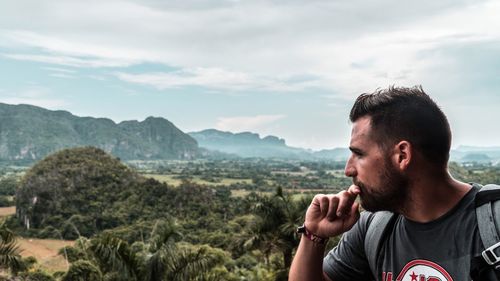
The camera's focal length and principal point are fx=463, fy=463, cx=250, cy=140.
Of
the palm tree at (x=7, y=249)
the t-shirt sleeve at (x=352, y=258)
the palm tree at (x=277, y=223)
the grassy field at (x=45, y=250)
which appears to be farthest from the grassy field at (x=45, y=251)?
the t-shirt sleeve at (x=352, y=258)

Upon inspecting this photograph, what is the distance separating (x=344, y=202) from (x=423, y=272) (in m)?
0.29

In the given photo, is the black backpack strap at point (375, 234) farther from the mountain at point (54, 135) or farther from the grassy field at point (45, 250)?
the mountain at point (54, 135)

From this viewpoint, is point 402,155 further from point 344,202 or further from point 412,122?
point 344,202

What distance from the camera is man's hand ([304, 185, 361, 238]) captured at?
4.60 ft

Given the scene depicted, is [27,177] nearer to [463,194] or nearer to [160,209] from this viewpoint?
[160,209]

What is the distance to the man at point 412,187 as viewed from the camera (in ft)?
3.96

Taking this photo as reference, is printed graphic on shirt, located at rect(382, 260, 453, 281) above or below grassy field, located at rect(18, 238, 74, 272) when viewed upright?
above

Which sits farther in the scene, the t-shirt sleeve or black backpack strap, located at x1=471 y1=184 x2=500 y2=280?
the t-shirt sleeve

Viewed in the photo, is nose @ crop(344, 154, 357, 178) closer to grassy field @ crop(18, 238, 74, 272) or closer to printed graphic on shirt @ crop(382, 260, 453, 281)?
printed graphic on shirt @ crop(382, 260, 453, 281)

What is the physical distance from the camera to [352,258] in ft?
4.90

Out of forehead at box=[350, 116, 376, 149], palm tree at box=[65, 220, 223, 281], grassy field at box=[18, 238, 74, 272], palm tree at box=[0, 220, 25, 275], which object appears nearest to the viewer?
forehead at box=[350, 116, 376, 149]

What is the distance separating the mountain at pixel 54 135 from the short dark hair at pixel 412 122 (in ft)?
538

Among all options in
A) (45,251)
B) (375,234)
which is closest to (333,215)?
(375,234)

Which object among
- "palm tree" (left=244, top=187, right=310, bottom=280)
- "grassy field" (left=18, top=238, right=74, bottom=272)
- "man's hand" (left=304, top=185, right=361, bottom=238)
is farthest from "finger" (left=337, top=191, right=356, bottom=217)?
"grassy field" (left=18, top=238, right=74, bottom=272)
